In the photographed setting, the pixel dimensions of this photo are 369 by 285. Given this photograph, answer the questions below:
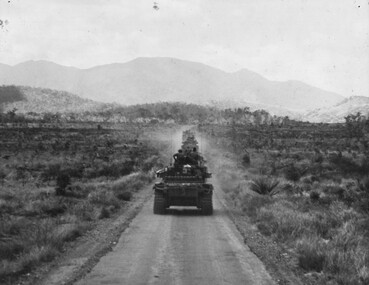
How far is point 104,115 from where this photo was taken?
522ft

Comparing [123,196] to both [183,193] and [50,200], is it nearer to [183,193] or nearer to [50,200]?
[50,200]

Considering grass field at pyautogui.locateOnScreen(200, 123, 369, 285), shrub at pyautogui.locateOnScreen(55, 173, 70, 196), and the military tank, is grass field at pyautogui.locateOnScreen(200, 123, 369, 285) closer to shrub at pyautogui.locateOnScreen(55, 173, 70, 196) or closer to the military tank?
the military tank

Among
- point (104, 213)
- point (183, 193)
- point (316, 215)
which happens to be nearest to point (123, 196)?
point (104, 213)

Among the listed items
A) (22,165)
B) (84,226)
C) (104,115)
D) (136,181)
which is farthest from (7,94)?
(84,226)

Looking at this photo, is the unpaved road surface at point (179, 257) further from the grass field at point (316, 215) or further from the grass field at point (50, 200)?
the grass field at point (50, 200)

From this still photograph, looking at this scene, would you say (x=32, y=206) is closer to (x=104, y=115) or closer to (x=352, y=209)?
(x=352, y=209)

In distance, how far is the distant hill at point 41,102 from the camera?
17275 centimetres

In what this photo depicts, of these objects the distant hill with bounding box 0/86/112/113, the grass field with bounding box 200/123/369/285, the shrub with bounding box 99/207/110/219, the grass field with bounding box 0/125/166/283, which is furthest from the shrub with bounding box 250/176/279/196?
the distant hill with bounding box 0/86/112/113

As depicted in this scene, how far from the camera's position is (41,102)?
183m

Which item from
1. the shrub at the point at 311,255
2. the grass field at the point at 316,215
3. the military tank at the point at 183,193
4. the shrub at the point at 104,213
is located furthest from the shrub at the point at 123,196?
the shrub at the point at 311,255

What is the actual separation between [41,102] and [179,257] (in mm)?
178305

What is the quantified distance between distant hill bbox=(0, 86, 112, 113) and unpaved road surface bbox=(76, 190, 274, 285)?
15746 centimetres

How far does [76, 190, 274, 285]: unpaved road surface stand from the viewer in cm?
1082

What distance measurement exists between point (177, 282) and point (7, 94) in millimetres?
184645
